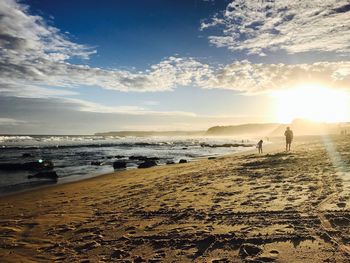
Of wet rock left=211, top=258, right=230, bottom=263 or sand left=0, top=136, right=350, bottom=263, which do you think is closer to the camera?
wet rock left=211, top=258, right=230, bottom=263

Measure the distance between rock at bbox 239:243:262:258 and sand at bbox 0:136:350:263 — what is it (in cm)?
2

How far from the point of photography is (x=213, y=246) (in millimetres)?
6051

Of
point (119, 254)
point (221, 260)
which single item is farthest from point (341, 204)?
point (119, 254)

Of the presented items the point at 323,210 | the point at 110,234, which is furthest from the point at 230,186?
the point at 110,234

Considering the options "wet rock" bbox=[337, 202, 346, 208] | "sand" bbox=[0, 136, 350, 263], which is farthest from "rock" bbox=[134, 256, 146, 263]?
"wet rock" bbox=[337, 202, 346, 208]

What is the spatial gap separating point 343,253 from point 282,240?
1.08 metres

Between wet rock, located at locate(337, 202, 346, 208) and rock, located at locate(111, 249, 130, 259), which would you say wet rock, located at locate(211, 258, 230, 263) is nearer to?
rock, located at locate(111, 249, 130, 259)

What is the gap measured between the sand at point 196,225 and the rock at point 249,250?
0.02 metres

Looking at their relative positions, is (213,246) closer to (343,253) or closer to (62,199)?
(343,253)

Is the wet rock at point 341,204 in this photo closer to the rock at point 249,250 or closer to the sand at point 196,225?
the sand at point 196,225

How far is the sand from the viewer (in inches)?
227

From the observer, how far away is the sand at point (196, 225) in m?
5.76

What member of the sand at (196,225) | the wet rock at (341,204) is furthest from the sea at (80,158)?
the wet rock at (341,204)

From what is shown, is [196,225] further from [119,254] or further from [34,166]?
[34,166]
